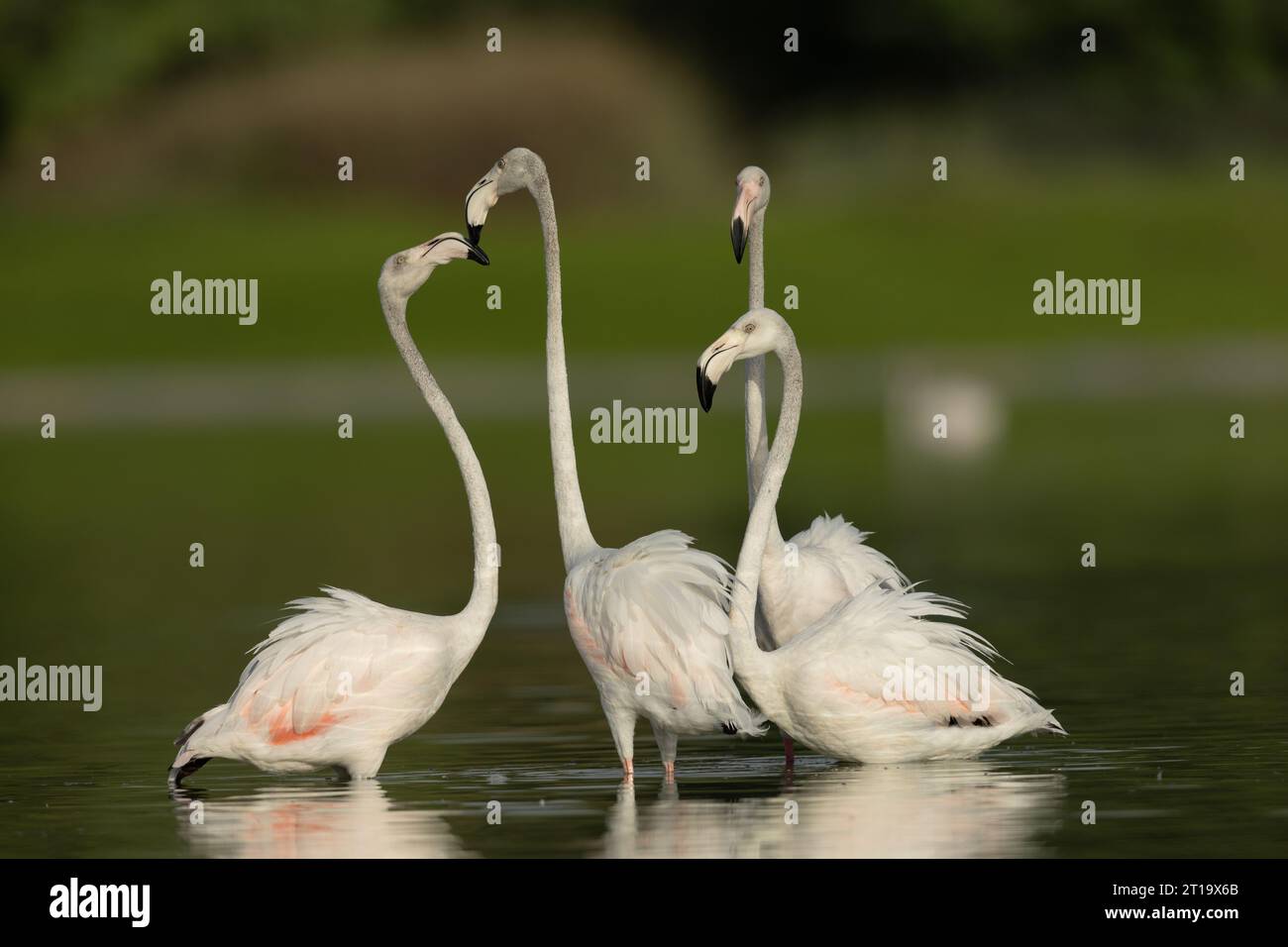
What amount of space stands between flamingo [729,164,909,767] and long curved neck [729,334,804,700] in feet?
0.76

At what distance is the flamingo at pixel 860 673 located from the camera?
10734mm

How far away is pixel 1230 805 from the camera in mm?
9852

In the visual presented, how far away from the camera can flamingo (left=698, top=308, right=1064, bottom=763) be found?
10734 millimetres

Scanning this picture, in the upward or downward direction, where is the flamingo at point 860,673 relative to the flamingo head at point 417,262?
downward

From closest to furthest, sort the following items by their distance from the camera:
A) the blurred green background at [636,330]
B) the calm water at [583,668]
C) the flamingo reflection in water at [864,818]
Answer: the flamingo reflection in water at [864,818]
the calm water at [583,668]
the blurred green background at [636,330]

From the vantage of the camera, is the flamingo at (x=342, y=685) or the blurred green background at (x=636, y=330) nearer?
the flamingo at (x=342, y=685)

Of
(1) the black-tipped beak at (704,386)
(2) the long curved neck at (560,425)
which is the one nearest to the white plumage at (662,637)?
(2) the long curved neck at (560,425)

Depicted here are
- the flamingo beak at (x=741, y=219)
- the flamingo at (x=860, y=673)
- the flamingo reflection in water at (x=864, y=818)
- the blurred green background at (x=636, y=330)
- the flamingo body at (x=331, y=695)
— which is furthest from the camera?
the blurred green background at (x=636, y=330)

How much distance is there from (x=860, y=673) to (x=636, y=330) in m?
35.2

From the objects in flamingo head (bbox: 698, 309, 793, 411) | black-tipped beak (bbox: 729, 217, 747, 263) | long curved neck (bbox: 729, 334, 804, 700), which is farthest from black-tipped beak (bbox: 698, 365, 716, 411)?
black-tipped beak (bbox: 729, 217, 747, 263)

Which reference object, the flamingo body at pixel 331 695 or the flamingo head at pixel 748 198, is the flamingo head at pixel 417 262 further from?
the flamingo body at pixel 331 695
